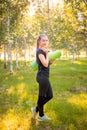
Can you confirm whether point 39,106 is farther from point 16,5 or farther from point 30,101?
point 16,5

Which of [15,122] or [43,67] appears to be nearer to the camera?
[43,67]

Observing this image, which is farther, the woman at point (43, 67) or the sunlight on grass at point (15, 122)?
the sunlight on grass at point (15, 122)

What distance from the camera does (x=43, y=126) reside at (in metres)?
8.25

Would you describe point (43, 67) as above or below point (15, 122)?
above

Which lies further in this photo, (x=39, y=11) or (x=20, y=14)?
(x=39, y=11)

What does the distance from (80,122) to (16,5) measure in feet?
83.6

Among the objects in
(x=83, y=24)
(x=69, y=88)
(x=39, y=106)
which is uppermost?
(x=83, y=24)

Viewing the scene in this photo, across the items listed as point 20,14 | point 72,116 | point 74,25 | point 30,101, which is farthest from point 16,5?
point 72,116

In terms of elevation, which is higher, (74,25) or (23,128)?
(74,25)

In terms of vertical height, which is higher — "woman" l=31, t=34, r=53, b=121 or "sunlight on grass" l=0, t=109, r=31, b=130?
"woman" l=31, t=34, r=53, b=121

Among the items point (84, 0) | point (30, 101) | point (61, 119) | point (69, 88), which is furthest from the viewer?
point (84, 0)

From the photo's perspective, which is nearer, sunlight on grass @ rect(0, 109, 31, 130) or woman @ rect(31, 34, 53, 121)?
woman @ rect(31, 34, 53, 121)

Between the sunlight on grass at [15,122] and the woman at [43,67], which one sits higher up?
the woman at [43,67]

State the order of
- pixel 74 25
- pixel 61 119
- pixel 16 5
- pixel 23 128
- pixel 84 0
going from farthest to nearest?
1. pixel 16 5
2. pixel 74 25
3. pixel 84 0
4. pixel 61 119
5. pixel 23 128
